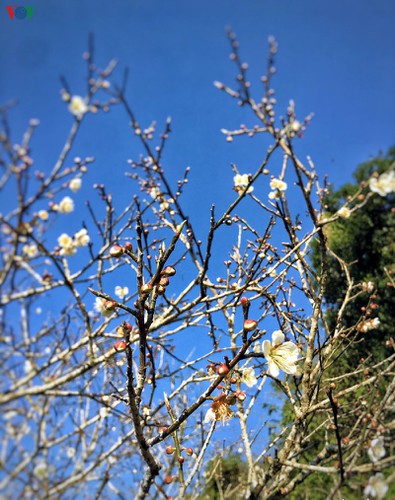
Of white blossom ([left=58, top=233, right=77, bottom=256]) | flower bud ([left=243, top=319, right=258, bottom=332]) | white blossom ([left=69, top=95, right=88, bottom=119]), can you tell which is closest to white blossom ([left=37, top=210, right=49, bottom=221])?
white blossom ([left=58, top=233, right=77, bottom=256])

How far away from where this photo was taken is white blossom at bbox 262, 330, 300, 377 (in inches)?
60.2

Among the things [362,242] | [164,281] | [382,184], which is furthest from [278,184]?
[362,242]

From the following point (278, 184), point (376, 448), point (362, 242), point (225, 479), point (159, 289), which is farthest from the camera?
point (362, 242)

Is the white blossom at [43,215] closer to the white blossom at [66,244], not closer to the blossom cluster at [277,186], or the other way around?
the white blossom at [66,244]

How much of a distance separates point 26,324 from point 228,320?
7.19 feet

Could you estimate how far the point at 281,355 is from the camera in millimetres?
1564

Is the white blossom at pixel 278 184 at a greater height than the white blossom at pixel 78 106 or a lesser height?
lesser

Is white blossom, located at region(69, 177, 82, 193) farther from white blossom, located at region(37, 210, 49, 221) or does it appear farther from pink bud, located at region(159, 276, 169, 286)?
pink bud, located at region(159, 276, 169, 286)

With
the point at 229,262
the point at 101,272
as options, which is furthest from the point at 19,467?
the point at 229,262

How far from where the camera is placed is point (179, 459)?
1.47m

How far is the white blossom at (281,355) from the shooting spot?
153 cm

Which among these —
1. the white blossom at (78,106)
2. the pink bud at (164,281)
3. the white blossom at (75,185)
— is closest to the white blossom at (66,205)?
the white blossom at (75,185)

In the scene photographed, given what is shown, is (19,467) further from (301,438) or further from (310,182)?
(310,182)

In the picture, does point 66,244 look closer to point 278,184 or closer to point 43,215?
point 43,215
